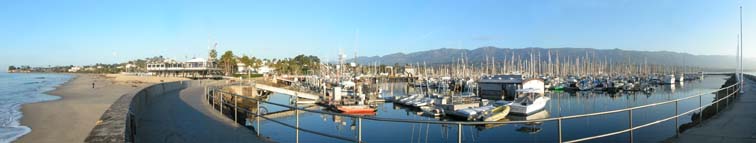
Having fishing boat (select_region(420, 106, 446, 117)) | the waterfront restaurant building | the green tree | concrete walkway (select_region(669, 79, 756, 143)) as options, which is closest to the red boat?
fishing boat (select_region(420, 106, 446, 117))

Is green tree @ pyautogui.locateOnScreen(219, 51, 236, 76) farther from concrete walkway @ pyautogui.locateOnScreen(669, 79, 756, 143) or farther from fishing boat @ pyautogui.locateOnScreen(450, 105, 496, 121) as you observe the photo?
concrete walkway @ pyautogui.locateOnScreen(669, 79, 756, 143)

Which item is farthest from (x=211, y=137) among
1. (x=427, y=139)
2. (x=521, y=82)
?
(x=521, y=82)

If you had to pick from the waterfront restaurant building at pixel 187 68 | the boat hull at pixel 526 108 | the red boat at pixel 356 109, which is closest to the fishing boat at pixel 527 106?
the boat hull at pixel 526 108

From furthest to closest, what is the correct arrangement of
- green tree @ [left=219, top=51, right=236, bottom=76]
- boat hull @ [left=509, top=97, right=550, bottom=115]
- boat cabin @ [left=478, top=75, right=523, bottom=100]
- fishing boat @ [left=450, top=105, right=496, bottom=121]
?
green tree @ [left=219, top=51, right=236, bottom=76] → boat cabin @ [left=478, top=75, right=523, bottom=100] → boat hull @ [left=509, top=97, right=550, bottom=115] → fishing boat @ [left=450, top=105, right=496, bottom=121]

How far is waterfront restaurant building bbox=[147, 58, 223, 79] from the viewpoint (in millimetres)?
126869

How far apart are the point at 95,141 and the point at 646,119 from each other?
3368cm

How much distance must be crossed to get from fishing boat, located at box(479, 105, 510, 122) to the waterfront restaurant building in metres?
102

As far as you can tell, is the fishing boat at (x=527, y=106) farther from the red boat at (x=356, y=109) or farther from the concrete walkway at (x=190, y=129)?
the concrete walkway at (x=190, y=129)

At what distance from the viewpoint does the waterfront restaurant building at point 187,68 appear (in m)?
127

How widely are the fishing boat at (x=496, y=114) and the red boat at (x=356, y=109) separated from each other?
9.55 meters

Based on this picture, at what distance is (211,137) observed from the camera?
31.4 feet

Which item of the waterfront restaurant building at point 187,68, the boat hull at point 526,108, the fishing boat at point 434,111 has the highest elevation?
the waterfront restaurant building at point 187,68

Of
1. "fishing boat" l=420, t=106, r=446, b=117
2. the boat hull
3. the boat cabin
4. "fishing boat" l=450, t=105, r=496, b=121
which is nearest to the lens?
"fishing boat" l=450, t=105, r=496, b=121

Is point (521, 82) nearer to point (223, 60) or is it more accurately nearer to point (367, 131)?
point (367, 131)
